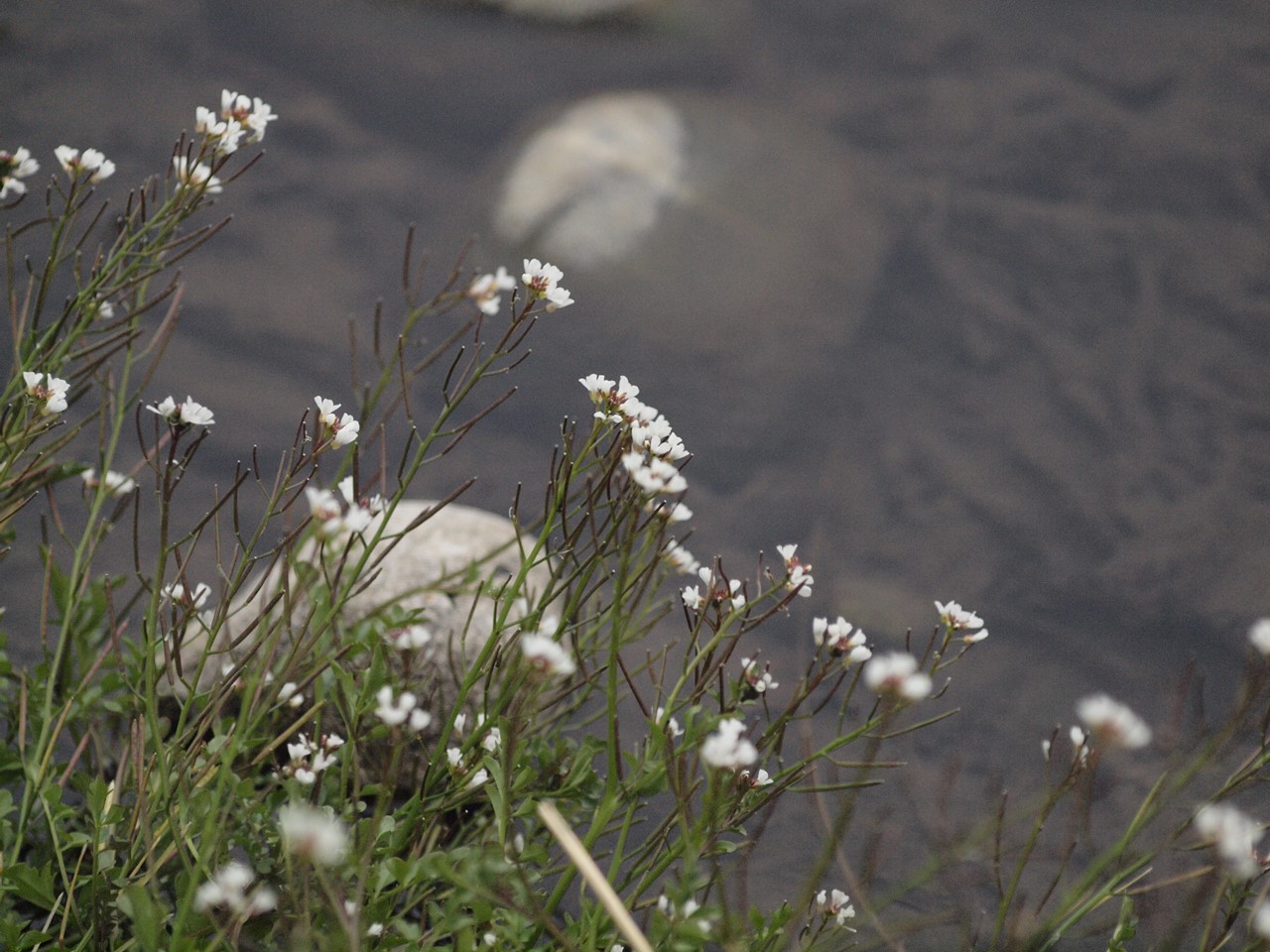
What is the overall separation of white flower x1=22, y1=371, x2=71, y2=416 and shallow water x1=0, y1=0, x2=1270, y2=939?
1.22m

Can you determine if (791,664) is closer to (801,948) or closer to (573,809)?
(573,809)

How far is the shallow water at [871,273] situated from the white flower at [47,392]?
→ 1.22 m

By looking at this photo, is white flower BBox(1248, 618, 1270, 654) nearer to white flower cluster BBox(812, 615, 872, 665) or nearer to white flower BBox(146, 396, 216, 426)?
white flower cluster BBox(812, 615, 872, 665)

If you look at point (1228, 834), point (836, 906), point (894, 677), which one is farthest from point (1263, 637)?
point (836, 906)

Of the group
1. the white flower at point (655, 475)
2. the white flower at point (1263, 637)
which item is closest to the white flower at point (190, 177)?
the white flower at point (655, 475)

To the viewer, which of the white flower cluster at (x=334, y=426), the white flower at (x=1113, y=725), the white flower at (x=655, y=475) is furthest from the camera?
the white flower cluster at (x=334, y=426)

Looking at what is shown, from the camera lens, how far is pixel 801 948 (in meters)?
1.33

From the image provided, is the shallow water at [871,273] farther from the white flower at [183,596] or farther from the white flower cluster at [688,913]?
the white flower cluster at [688,913]

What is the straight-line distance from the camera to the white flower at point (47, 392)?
130 centimetres

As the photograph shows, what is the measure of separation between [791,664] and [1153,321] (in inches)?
69.5

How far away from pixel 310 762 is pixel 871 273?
2.61 meters

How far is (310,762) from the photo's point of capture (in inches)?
56.8

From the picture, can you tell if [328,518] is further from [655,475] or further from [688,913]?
[688,913]

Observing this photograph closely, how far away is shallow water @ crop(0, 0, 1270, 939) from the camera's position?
298cm
